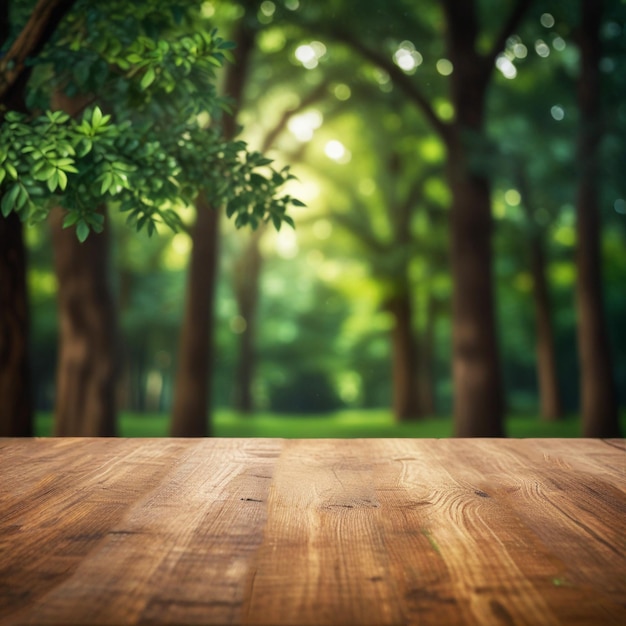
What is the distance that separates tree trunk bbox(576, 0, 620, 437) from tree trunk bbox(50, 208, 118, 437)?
731 cm

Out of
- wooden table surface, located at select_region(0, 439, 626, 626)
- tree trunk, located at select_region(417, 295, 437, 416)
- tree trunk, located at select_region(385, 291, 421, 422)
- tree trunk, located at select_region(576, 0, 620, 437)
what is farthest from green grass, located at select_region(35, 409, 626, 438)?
wooden table surface, located at select_region(0, 439, 626, 626)

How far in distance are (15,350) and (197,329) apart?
5.44m

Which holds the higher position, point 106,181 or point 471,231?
point 471,231

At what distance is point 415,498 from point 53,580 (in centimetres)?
92

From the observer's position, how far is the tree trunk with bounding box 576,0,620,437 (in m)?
11.1

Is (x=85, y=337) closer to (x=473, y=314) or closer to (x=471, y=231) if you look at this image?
(x=473, y=314)

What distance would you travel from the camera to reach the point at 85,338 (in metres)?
8.37

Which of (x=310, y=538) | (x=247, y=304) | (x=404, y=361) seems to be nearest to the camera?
(x=310, y=538)

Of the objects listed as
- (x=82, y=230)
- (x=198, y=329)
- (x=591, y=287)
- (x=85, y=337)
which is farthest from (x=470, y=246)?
(x=82, y=230)

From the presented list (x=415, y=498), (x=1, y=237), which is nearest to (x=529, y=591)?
(x=415, y=498)

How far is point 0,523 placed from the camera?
63.8 inches

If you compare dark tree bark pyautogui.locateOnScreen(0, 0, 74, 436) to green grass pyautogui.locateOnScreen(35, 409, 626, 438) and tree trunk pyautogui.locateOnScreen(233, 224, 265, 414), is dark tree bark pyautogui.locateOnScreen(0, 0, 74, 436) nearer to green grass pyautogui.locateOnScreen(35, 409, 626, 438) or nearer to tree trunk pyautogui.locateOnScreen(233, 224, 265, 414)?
green grass pyautogui.locateOnScreen(35, 409, 626, 438)

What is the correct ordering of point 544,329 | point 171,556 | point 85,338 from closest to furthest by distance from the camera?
point 171,556 < point 85,338 < point 544,329

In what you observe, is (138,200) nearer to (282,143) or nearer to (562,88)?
(562,88)
